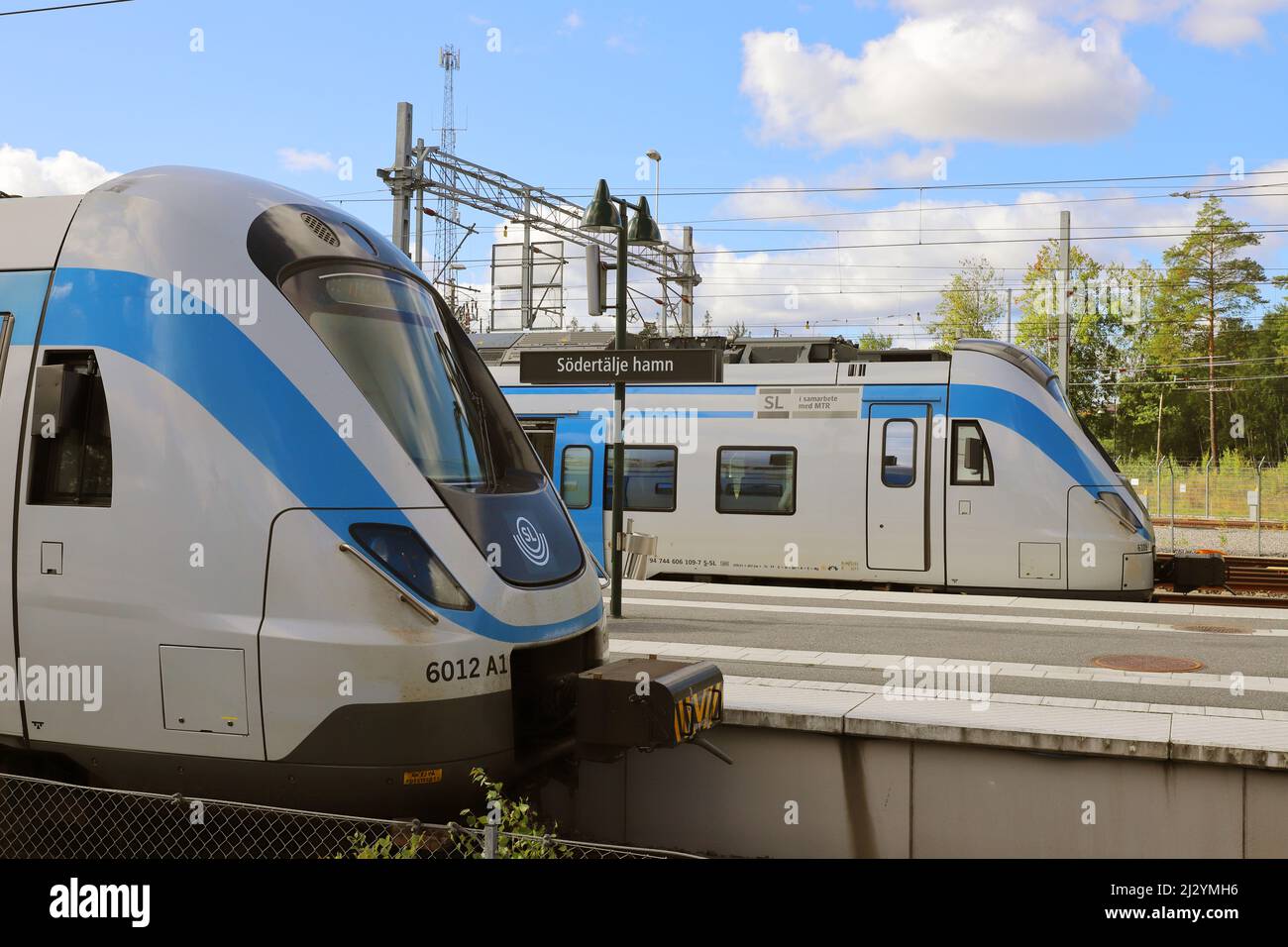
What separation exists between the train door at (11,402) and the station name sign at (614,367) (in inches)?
194

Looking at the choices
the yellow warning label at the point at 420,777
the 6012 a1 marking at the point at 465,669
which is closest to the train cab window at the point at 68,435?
the 6012 a1 marking at the point at 465,669

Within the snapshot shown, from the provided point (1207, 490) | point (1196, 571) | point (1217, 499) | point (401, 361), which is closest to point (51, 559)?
point (401, 361)

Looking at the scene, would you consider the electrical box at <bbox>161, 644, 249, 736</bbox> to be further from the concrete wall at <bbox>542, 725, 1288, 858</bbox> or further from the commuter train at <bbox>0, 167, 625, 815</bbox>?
the concrete wall at <bbox>542, 725, 1288, 858</bbox>

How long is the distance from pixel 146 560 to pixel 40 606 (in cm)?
61

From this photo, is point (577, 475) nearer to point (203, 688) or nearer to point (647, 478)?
point (647, 478)

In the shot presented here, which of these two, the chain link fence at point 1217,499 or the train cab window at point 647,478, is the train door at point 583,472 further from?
the chain link fence at point 1217,499

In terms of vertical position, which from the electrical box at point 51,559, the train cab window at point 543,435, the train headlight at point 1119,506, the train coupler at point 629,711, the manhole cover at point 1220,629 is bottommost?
the manhole cover at point 1220,629

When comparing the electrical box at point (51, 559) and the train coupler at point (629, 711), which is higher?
the electrical box at point (51, 559)

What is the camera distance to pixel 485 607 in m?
5.57

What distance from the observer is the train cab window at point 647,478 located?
16078mm

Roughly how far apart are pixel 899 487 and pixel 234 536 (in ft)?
35.1

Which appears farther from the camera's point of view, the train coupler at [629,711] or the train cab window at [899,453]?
the train cab window at [899,453]
